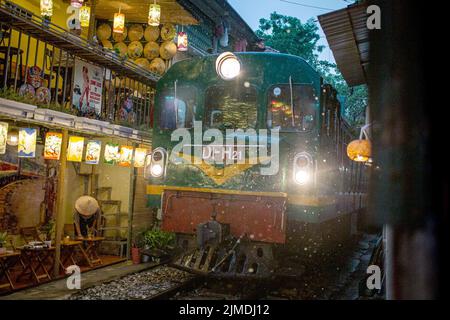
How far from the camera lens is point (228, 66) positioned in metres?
7.10

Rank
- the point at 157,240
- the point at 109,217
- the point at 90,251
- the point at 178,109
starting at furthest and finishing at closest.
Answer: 1. the point at 109,217
2. the point at 157,240
3. the point at 90,251
4. the point at 178,109

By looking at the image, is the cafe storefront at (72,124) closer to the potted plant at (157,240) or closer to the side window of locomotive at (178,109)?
the potted plant at (157,240)

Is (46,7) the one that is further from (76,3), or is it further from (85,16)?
(85,16)

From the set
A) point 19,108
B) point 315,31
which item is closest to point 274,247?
point 19,108

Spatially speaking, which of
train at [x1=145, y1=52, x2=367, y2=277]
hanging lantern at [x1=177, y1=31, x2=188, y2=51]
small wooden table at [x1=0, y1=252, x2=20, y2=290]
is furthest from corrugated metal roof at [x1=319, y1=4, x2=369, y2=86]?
small wooden table at [x1=0, y1=252, x2=20, y2=290]

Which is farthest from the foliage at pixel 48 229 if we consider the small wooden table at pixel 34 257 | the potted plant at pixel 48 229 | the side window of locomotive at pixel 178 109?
the side window of locomotive at pixel 178 109

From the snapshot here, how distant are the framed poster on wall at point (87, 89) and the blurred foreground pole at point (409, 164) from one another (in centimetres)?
742

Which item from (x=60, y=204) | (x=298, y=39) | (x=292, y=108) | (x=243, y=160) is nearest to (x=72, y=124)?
(x=60, y=204)

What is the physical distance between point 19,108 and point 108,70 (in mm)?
3470

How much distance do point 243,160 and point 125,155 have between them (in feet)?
12.8

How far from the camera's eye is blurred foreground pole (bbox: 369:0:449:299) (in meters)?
1.45

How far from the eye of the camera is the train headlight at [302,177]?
6.29m

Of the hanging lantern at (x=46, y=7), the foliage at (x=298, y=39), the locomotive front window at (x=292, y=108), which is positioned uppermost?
the foliage at (x=298, y=39)

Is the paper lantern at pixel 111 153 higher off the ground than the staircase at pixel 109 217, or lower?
higher
